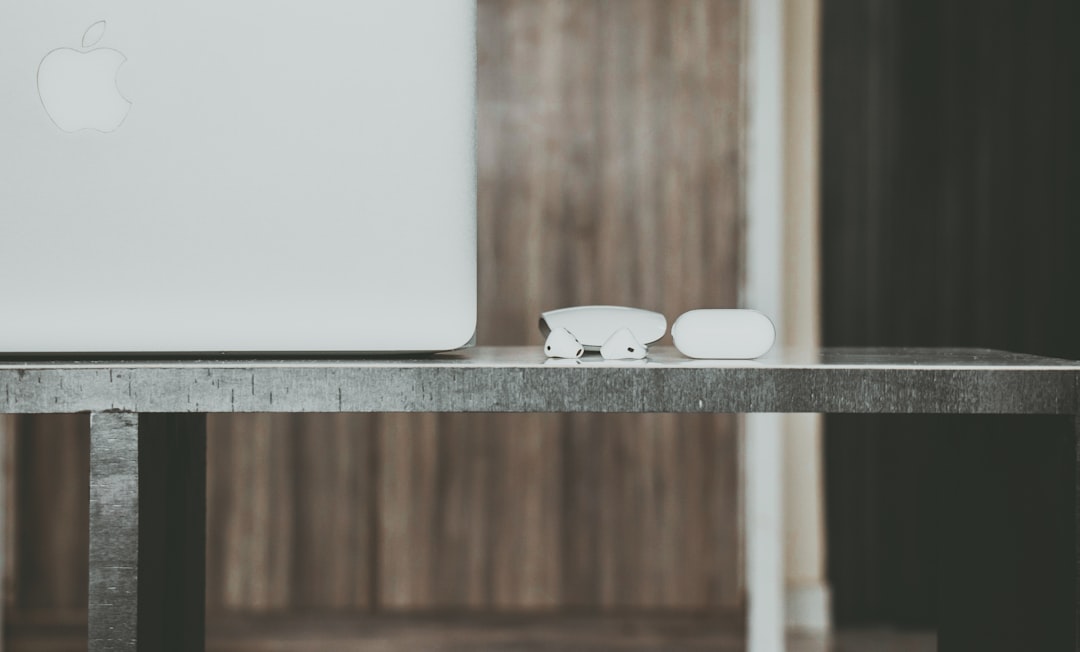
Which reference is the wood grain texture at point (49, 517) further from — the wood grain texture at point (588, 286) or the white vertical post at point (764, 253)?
the white vertical post at point (764, 253)

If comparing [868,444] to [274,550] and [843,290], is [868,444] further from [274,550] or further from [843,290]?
[274,550]

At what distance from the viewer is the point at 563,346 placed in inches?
23.8

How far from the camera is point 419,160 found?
550 millimetres

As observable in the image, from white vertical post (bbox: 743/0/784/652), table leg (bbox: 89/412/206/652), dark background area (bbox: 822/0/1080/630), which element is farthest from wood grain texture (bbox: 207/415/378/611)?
table leg (bbox: 89/412/206/652)

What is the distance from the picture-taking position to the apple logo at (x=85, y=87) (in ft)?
1.76

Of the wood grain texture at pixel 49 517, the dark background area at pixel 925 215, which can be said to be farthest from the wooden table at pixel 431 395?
the wood grain texture at pixel 49 517

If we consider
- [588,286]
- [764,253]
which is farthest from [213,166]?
[764,253]

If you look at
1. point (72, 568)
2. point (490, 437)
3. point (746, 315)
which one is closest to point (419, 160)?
point (746, 315)

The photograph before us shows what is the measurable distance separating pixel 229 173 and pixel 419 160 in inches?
4.9

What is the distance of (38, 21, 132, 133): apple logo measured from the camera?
0.54 meters

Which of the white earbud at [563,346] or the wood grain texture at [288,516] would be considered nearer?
the white earbud at [563,346]

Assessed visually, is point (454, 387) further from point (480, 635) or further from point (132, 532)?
point (480, 635)

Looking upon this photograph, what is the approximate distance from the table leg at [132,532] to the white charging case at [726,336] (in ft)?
1.25

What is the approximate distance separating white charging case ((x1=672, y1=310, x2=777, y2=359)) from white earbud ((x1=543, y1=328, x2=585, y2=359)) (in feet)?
0.26
